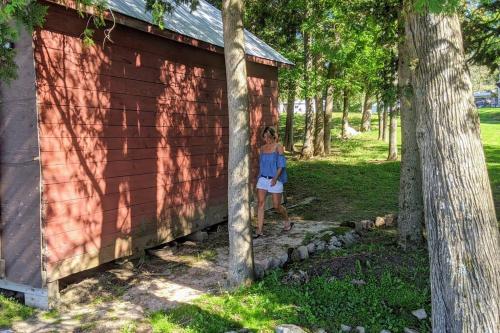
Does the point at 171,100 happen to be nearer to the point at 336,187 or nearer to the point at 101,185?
the point at 101,185

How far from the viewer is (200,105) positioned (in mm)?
8656

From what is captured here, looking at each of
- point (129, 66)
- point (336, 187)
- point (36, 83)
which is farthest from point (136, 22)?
point (336, 187)

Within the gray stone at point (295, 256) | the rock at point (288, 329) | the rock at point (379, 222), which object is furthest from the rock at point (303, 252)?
the rock at point (379, 222)

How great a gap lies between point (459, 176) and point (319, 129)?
51.6ft

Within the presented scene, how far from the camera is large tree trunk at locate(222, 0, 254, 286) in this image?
5523 millimetres

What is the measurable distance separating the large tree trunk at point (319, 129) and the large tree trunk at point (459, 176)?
584 inches

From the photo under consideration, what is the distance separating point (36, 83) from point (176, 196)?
10.7 feet

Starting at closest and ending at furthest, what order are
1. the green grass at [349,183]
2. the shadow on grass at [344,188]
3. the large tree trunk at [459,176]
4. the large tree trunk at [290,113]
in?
the large tree trunk at [459,176] < the shadow on grass at [344,188] < the green grass at [349,183] < the large tree trunk at [290,113]

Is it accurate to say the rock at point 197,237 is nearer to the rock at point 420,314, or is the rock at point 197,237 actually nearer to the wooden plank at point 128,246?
the wooden plank at point 128,246

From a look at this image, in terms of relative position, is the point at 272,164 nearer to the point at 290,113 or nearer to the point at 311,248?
the point at 311,248

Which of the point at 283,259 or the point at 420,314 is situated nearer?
the point at 420,314

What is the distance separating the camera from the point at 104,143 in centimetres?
643

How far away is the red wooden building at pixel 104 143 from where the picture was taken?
18.1ft

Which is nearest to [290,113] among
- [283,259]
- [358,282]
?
[283,259]
